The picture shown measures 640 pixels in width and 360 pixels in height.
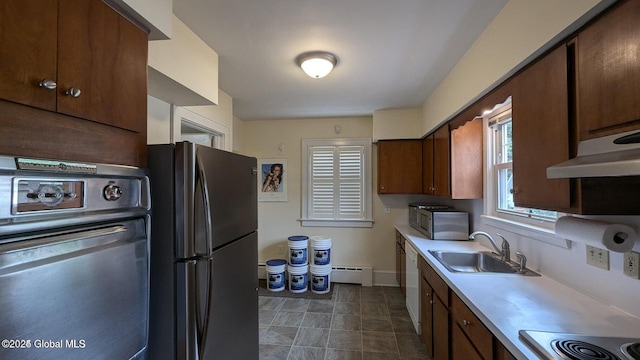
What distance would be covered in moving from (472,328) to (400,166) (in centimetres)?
247

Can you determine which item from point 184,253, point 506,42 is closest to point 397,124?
point 506,42

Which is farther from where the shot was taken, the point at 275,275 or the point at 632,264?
the point at 275,275

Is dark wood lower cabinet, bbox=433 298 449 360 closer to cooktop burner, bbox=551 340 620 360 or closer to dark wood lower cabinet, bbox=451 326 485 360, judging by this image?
dark wood lower cabinet, bbox=451 326 485 360

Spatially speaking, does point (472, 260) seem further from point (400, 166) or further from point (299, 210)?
point (299, 210)

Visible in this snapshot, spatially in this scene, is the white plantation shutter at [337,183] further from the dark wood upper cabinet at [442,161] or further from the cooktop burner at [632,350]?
the cooktop burner at [632,350]

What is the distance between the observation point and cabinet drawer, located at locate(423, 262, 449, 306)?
1718mm

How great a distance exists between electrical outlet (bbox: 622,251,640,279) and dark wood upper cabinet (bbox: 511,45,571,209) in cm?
35

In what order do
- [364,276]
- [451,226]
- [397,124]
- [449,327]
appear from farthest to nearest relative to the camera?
[364,276]
[397,124]
[451,226]
[449,327]

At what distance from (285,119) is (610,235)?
3.68 meters

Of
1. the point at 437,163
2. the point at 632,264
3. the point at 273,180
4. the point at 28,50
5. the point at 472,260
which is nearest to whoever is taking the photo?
the point at 28,50

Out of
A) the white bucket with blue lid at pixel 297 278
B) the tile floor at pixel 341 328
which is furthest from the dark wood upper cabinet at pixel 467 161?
the white bucket with blue lid at pixel 297 278

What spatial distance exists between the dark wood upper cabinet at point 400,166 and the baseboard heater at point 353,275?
3.90ft

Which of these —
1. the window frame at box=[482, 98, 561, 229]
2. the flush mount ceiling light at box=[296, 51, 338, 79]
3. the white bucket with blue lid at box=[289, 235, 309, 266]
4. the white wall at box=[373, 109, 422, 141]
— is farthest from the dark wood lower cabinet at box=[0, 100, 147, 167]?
the white wall at box=[373, 109, 422, 141]

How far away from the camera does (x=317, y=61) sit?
2061 mm
